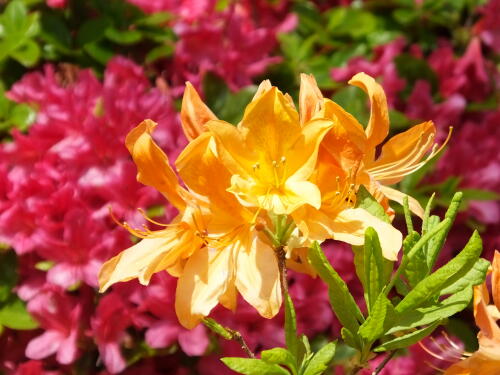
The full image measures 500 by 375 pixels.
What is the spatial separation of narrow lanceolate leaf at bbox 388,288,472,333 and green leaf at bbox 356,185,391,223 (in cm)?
7

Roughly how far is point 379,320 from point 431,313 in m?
0.04

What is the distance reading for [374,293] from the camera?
0.58 m

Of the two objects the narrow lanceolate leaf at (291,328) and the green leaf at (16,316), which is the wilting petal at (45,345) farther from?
the narrow lanceolate leaf at (291,328)

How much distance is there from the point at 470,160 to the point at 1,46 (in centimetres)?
83

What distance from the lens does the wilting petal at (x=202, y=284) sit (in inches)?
23.5

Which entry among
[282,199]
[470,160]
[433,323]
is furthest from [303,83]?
[470,160]

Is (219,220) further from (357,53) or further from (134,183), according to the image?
(357,53)

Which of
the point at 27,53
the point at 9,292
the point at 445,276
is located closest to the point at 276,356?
the point at 445,276

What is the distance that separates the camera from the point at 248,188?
60cm

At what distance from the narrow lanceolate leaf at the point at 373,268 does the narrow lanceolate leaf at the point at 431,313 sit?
0.03 m

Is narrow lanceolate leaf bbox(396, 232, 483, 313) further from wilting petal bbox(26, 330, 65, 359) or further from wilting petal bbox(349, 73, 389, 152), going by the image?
wilting petal bbox(26, 330, 65, 359)

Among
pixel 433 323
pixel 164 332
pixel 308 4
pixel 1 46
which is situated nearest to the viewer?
pixel 433 323

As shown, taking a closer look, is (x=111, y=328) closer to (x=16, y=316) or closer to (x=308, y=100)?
(x=16, y=316)

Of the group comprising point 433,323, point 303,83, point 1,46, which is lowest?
point 1,46
